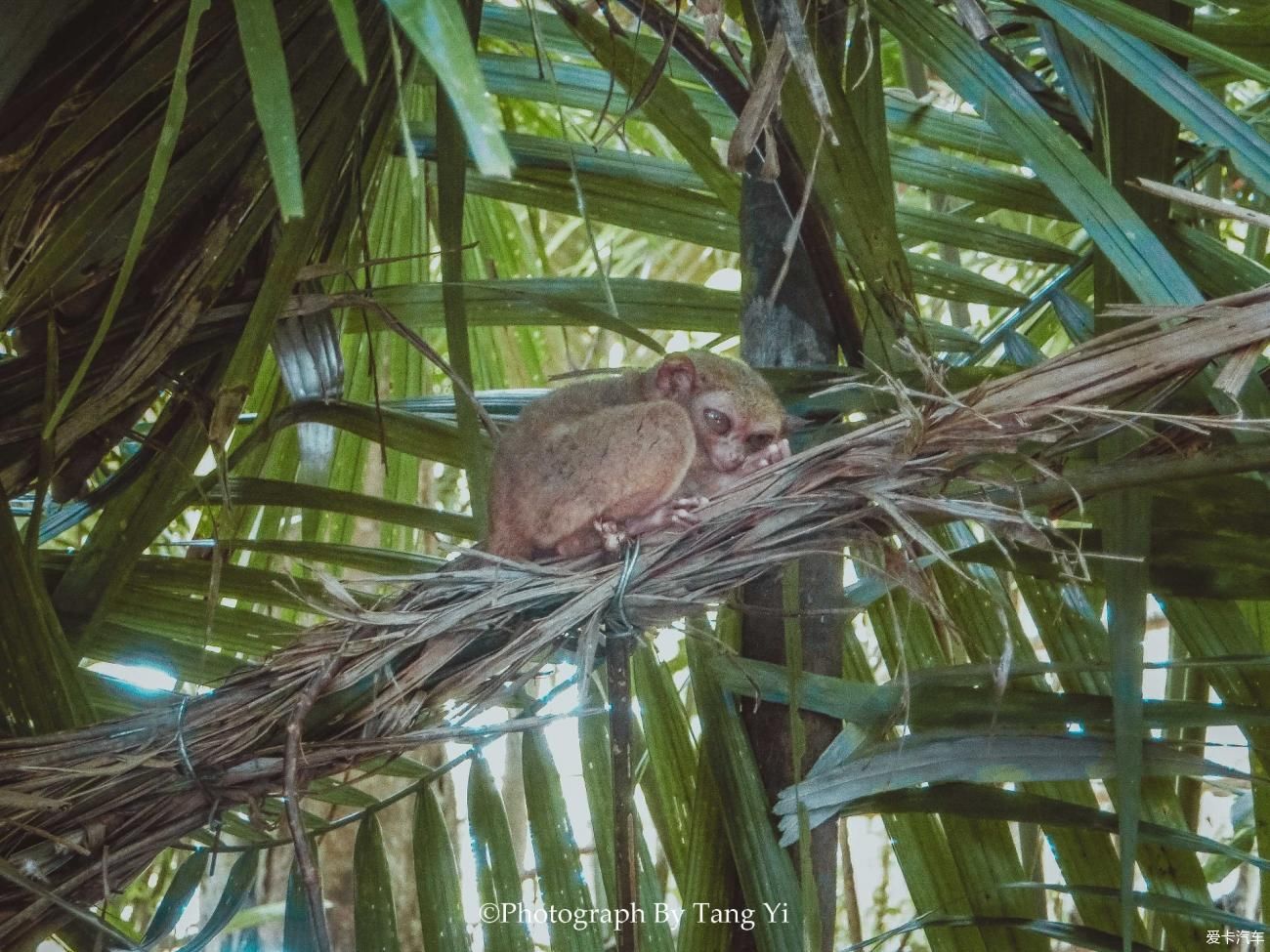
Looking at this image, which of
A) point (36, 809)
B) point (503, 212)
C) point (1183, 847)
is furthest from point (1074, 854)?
point (503, 212)

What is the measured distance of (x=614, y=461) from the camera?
261 cm

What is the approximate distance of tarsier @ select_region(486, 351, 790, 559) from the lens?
258 cm

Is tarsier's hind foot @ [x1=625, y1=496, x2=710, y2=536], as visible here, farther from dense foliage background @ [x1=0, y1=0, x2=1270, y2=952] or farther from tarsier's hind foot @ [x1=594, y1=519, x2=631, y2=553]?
dense foliage background @ [x1=0, y1=0, x2=1270, y2=952]

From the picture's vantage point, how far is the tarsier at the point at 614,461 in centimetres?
258

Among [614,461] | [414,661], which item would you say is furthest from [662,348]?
[414,661]

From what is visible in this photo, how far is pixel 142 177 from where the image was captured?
7.50 ft

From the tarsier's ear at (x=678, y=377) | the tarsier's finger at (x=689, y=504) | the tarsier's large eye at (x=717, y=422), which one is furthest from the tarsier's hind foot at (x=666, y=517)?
the tarsier's ear at (x=678, y=377)

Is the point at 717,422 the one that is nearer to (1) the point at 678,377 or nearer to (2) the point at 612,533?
(1) the point at 678,377

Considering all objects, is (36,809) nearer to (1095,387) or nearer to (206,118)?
(206,118)

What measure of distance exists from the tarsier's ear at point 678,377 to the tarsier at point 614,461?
0.22 feet

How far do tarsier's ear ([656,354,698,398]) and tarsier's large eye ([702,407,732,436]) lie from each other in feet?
0.32

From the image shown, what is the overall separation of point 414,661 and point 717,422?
99cm

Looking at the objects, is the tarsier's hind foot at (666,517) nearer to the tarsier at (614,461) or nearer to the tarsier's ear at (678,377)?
the tarsier at (614,461)

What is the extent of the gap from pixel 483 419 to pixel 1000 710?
1.05 meters
